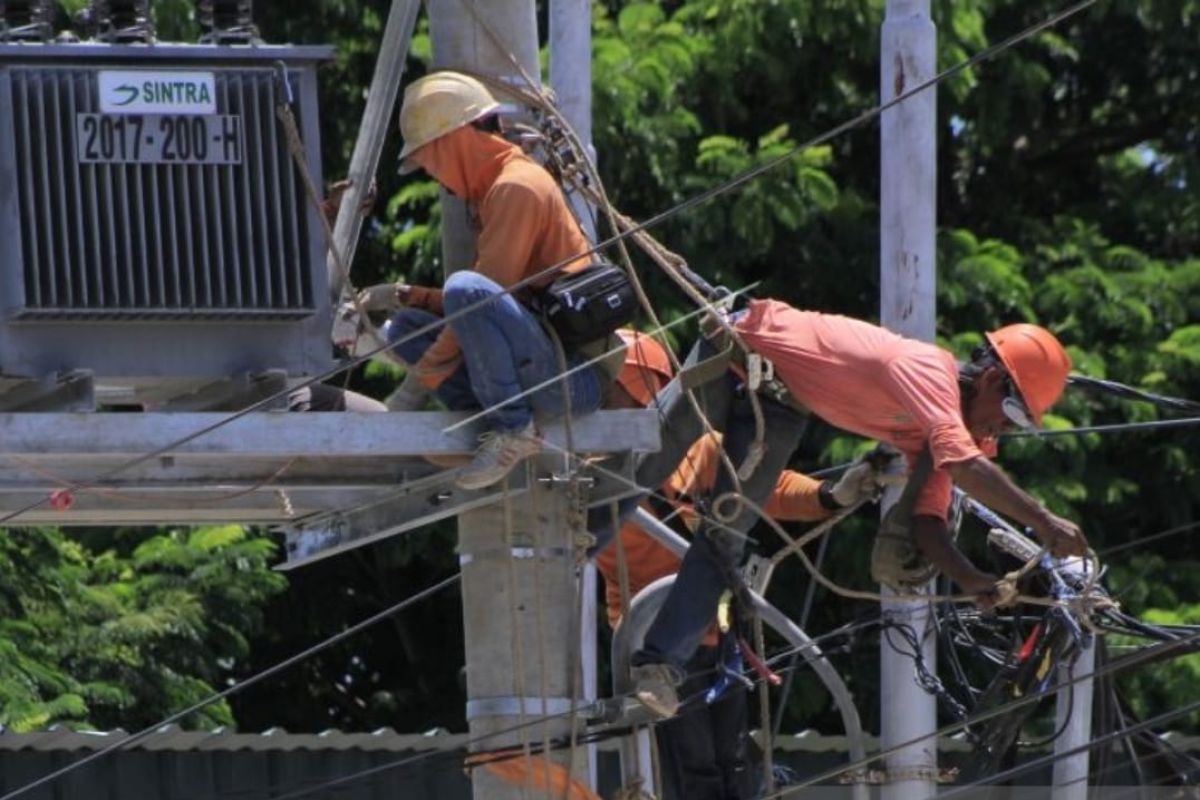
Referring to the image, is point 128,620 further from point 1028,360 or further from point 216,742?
point 1028,360

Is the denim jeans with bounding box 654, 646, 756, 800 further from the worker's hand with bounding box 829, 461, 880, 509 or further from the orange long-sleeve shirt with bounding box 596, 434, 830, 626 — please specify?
the worker's hand with bounding box 829, 461, 880, 509

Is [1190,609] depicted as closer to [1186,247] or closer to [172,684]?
[1186,247]

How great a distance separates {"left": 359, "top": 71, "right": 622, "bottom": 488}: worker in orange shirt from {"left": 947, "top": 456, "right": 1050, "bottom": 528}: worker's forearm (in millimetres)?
1011

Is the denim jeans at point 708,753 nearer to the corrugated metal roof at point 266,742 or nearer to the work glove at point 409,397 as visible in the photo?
the work glove at point 409,397

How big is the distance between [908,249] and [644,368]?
4.80 feet

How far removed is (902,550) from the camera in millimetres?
10250

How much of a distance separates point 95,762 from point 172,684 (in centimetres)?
290

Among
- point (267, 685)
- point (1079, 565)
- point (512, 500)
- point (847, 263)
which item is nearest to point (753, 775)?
point (1079, 565)

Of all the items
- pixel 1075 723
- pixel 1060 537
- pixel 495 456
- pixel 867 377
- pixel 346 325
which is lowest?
pixel 1075 723

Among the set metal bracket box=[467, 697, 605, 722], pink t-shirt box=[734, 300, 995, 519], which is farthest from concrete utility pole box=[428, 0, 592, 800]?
pink t-shirt box=[734, 300, 995, 519]

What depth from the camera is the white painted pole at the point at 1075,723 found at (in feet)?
34.2

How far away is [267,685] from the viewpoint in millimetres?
18531

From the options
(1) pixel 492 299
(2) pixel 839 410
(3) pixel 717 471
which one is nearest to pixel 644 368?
(3) pixel 717 471

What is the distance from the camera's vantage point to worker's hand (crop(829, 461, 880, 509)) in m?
10.8
